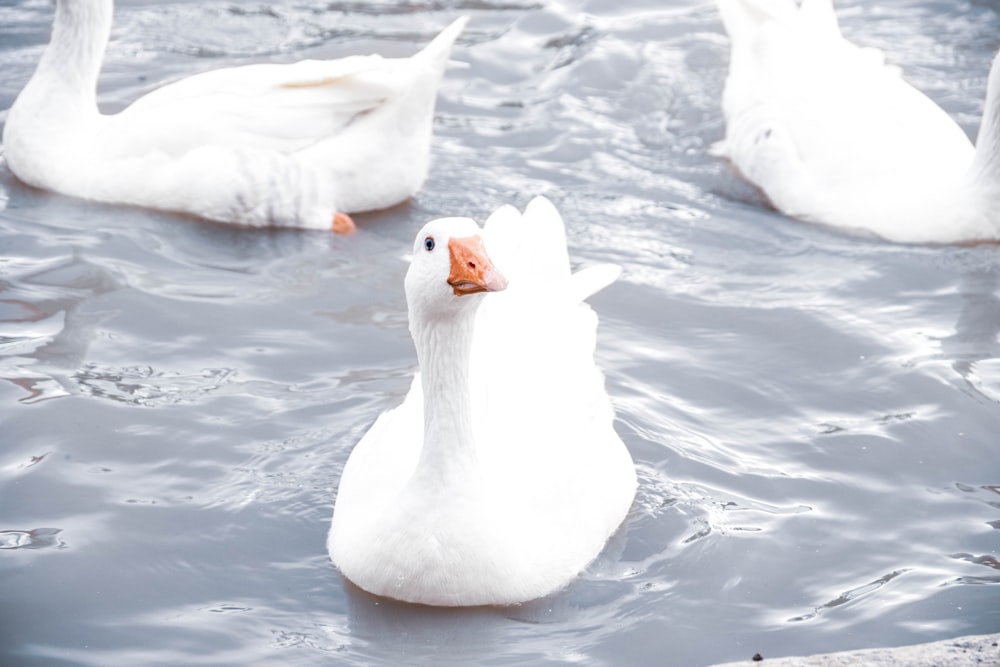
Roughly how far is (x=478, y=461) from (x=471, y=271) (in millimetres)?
896

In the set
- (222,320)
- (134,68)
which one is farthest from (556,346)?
(134,68)

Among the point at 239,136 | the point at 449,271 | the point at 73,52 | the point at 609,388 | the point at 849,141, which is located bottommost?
the point at 609,388

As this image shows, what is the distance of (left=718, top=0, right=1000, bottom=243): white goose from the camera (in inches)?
354

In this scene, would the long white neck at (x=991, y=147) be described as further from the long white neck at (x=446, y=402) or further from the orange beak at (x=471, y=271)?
the orange beak at (x=471, y=271)

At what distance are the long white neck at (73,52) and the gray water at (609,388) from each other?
733mm

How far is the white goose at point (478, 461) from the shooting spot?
5.36m

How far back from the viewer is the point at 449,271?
5.06m

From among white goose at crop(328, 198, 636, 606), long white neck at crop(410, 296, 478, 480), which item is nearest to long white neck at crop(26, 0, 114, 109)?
white goose at crop(328, 198, 636, 606)

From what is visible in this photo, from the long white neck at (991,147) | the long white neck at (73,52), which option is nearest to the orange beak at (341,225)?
the long white neck at (73,52)

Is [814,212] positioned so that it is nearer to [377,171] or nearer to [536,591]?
[377,171]

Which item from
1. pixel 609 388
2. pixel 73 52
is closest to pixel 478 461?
pixel 609 388

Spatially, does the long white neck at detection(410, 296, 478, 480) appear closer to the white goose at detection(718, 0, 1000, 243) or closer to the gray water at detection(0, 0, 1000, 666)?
the gray water at detection(0, 0, 1000, 666)

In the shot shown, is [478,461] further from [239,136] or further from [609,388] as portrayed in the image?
[239,136]

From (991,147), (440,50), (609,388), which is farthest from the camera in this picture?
(440,50)
